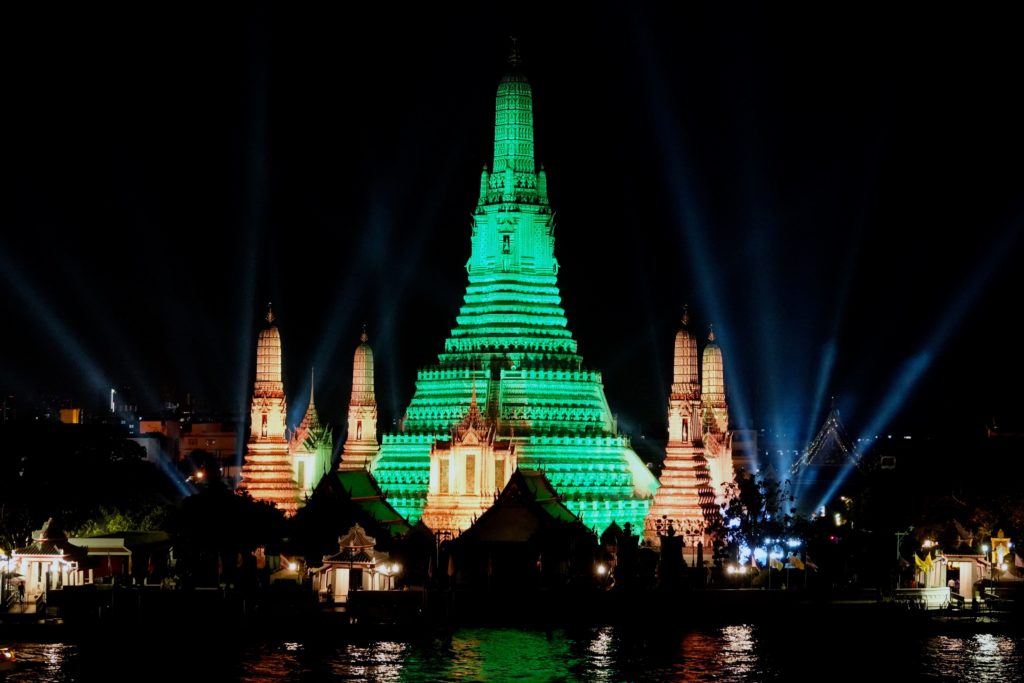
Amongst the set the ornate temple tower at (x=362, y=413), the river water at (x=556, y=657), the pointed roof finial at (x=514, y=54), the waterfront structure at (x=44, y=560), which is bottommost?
the river water at (x=556, y=657)

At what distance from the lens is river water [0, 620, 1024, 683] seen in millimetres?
68062

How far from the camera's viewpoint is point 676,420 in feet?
333

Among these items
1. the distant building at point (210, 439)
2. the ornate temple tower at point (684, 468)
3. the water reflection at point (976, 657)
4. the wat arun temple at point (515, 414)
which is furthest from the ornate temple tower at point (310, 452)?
the distant building at point (210, 439)

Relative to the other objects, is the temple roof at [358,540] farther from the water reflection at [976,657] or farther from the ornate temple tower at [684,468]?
the water reflection at [976,657]

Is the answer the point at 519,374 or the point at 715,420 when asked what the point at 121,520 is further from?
the point at 715,420

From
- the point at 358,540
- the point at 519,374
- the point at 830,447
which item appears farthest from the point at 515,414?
the point at 830,447

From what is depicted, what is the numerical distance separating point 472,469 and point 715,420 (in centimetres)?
1273

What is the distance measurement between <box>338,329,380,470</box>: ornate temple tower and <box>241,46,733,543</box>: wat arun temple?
1.10 meters

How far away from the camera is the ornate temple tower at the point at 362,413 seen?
349ft

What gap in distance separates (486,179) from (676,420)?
13169 mm

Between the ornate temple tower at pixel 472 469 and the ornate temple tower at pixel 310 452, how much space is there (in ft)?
29.9

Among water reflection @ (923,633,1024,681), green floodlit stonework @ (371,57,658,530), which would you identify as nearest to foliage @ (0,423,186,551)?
green floodlit stonework @ (371,57,658,530)

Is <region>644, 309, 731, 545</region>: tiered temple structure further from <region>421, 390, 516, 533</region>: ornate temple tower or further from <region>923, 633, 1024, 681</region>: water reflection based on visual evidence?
<region>923, 633, 1024, 681</region>: water reflection

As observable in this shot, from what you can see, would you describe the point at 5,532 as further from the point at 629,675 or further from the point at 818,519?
the point at 818,519
